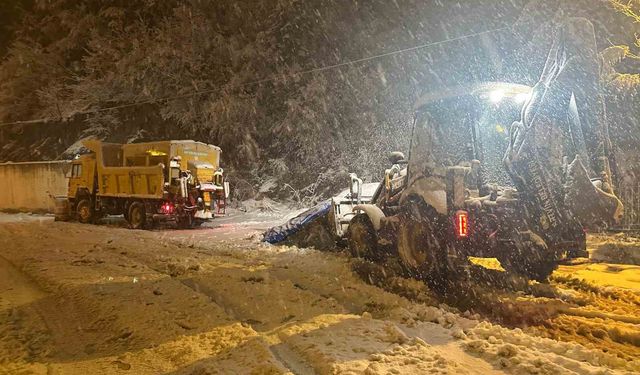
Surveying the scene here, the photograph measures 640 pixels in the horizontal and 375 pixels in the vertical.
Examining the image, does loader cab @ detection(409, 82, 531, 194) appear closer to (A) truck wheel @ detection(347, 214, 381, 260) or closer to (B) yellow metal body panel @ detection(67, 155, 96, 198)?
(A) truck wheel @ detection(347, 214, 381, 260)

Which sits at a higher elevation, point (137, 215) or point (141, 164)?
point (141, 164)

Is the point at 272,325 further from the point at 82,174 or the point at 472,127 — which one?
the point at 82,174

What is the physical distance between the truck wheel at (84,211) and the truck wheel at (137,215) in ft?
9.38

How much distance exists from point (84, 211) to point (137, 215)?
3695mm

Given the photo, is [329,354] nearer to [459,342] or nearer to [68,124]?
[459,342]

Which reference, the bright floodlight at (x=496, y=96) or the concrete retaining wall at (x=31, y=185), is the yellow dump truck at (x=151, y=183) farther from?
the bright floodlight at (x=496, y=96)

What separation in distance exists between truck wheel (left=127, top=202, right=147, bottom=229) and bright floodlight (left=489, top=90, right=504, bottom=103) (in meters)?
13.8

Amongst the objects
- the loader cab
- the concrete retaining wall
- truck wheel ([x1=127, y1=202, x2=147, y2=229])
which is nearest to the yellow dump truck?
truck wheel ([x1=127, y1=202, x2=147, y2=229])

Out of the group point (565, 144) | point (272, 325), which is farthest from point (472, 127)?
point (272, 325)

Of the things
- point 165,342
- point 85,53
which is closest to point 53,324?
point 165,342

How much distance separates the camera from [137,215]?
17.5 metres

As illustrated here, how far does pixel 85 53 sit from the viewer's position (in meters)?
29.8

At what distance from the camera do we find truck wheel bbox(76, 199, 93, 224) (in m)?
19.6

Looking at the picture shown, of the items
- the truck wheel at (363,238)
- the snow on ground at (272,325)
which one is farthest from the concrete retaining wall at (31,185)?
the truck wheel at (363,238)
